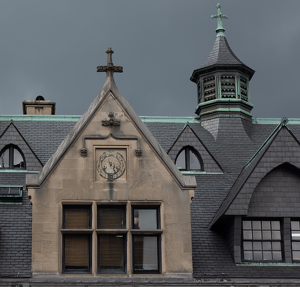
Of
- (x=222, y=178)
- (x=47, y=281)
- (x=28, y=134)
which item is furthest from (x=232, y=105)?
(x=47, y=281)

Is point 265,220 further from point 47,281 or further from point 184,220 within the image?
point 47,281

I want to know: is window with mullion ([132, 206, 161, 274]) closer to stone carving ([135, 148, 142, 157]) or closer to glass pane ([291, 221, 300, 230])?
stone carving ([135, 148, 142, 157])

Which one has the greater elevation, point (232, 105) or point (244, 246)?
point (232, 105)

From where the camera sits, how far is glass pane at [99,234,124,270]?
21423 mm

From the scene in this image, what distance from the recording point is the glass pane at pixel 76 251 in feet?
70.0

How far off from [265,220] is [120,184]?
5146 mm

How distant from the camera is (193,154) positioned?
2820 centimetres

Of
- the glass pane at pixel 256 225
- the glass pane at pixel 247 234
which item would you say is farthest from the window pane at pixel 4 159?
the glass pane at pixel 256 225

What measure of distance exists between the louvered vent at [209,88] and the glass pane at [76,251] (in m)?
12.9

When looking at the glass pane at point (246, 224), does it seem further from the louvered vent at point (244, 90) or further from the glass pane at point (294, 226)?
the louvered vent at point (244, 90)

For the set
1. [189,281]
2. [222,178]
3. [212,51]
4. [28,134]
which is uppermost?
[212,51]

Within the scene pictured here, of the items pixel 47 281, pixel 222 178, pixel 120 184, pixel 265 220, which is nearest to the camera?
pixel 47 281

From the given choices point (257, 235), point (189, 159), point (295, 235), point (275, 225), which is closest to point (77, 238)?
point (257, 235)

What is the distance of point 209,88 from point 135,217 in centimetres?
1236
